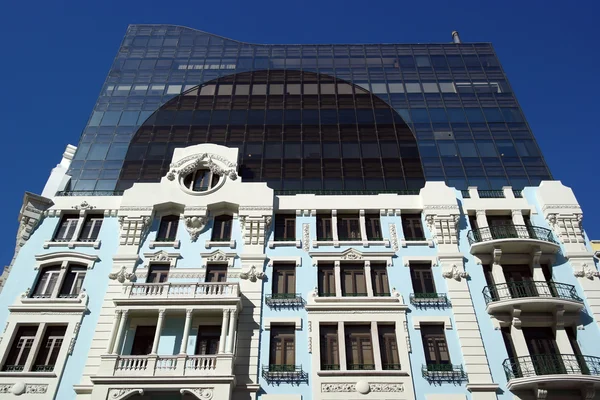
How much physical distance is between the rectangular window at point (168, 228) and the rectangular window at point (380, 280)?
12.7 m

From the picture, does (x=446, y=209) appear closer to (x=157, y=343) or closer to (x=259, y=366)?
(x=259, y=366)

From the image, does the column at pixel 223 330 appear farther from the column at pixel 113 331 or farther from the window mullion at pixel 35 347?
the window mullion at pixel 35 347

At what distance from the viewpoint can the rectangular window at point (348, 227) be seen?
107ft

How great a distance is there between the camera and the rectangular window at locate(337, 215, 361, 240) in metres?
32.6

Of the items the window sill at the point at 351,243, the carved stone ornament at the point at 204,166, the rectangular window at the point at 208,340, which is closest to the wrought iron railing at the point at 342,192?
the carved stone ornament at the point at 204,166

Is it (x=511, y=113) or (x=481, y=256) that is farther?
(x=511, y=113)

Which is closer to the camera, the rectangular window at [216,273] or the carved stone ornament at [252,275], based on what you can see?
the carved stone ornament at [252,275]

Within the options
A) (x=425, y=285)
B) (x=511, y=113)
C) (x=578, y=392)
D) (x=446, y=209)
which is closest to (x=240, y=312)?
(x=425, y=285)

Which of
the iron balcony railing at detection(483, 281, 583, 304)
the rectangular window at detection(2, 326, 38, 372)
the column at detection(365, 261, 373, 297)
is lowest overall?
the rectangular window at detection(2, 326, 38, 372)

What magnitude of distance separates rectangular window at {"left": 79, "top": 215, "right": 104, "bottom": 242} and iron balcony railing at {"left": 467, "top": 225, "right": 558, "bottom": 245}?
2368 centimetres

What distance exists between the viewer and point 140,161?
38719 millimetres

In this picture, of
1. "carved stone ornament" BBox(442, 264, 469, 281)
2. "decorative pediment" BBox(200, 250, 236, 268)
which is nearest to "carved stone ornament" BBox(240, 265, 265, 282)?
"decorative pediment" BBox(200, 250, 236, 268)

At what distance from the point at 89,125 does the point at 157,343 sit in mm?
23354

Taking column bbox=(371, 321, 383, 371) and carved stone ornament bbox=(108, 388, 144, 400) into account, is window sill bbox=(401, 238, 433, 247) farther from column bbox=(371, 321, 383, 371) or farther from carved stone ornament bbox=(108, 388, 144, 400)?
carved stone ornament bbox=(108, 388, 144, 400)
